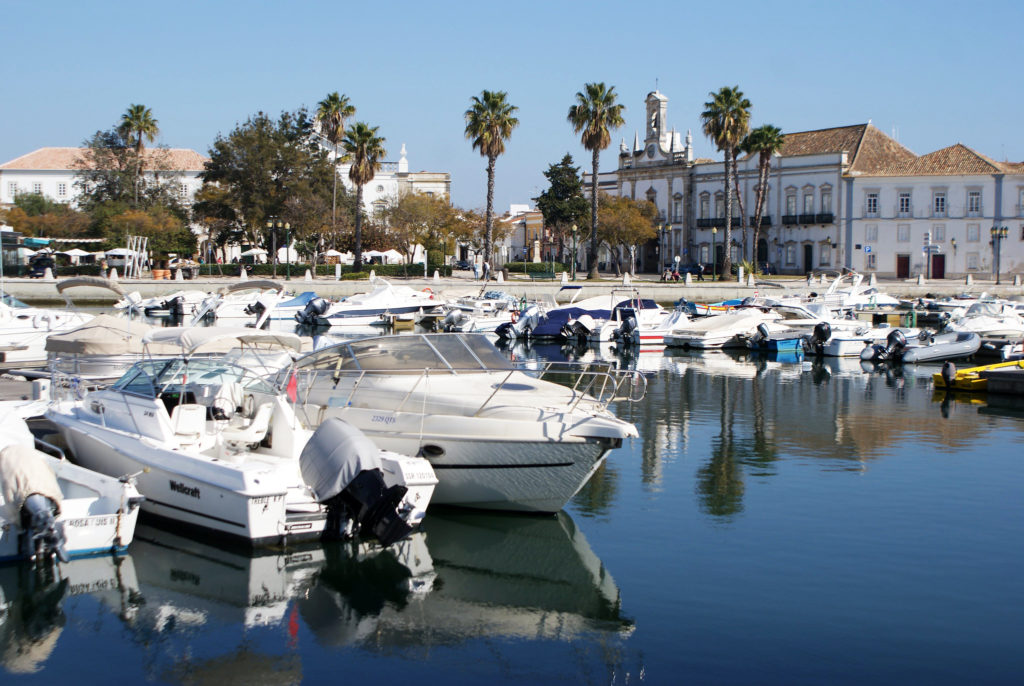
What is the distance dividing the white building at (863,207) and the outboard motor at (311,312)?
34.4m

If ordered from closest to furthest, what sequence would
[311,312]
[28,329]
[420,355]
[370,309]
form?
[420,355] < [28,329] < [370,309] < [311,312]

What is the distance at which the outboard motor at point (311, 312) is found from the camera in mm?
50000

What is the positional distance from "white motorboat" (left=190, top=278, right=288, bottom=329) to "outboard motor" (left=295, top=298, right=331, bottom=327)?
1541 millimetres

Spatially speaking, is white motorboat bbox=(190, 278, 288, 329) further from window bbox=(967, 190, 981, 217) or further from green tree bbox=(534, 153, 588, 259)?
window bbox=(967, 190, 981, 217)

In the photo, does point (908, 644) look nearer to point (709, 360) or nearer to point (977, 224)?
point (709, 360)

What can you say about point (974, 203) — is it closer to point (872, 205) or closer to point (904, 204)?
point (904, 204)

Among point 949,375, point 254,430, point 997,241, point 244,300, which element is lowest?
point 949,375

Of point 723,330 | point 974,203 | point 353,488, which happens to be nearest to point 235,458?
point 353,488

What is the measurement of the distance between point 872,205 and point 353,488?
7456 centimetres

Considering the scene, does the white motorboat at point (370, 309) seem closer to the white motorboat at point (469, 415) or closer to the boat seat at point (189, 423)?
the white motorboat at point (469, 415)

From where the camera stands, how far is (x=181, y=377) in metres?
14.9

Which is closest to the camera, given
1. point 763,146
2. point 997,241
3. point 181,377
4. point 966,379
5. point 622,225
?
point 181,377

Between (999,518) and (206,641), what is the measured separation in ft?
37.6

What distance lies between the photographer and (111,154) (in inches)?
3206
